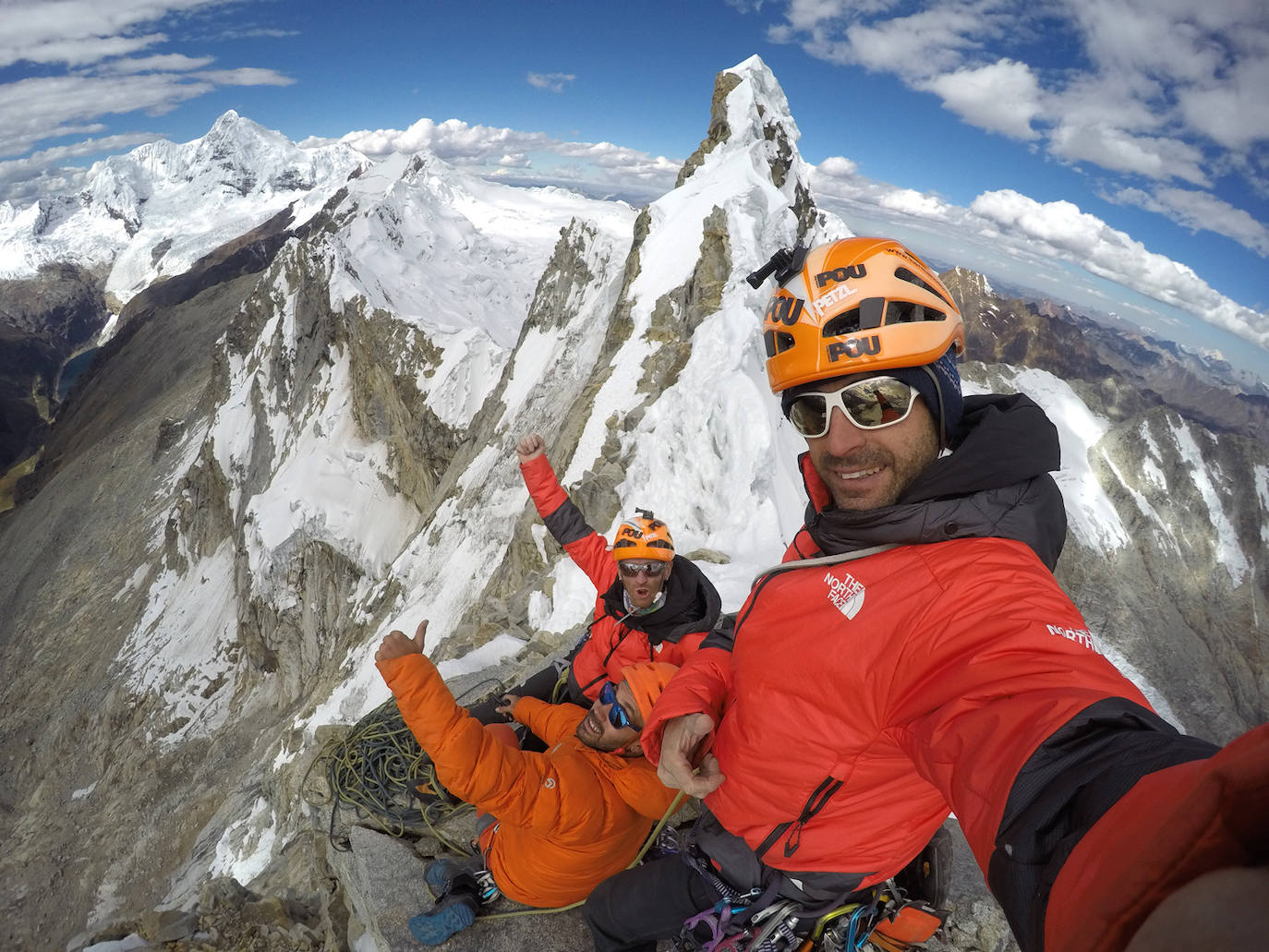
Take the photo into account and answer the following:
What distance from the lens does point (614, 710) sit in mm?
4301

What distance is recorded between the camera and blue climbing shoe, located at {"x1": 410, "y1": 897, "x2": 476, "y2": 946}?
448 centimetres

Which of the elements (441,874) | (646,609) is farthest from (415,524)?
(646,609)

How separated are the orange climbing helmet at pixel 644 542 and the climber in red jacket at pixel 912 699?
1.83 m

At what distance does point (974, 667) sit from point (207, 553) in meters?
49.4

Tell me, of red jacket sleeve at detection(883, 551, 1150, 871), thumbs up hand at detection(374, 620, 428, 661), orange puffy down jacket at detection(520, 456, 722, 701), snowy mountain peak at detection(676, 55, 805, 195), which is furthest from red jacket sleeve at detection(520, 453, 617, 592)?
snowy mountain peak at detection(676, 55, 805, 195)

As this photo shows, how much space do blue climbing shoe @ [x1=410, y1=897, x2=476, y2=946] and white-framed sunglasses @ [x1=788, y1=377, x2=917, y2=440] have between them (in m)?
4.24

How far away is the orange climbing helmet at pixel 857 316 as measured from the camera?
9.83 ft

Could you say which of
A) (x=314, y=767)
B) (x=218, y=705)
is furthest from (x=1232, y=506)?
(x=218, y=705)

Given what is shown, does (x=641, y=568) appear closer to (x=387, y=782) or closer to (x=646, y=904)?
(x=646, y=904)

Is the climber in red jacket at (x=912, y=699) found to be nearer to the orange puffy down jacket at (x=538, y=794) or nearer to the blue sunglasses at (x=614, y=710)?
the orange puffy down jacket at (x=538, y=794)

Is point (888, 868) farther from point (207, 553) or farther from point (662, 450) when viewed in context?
point (207, 553)

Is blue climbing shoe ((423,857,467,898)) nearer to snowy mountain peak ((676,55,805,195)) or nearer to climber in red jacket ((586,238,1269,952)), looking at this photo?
climber in red jacket ((586,238,1269,952))

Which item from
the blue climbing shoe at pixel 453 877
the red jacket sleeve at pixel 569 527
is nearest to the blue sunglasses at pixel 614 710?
the blue climbing shoe at pixel 453 877

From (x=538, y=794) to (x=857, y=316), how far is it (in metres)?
3.44
